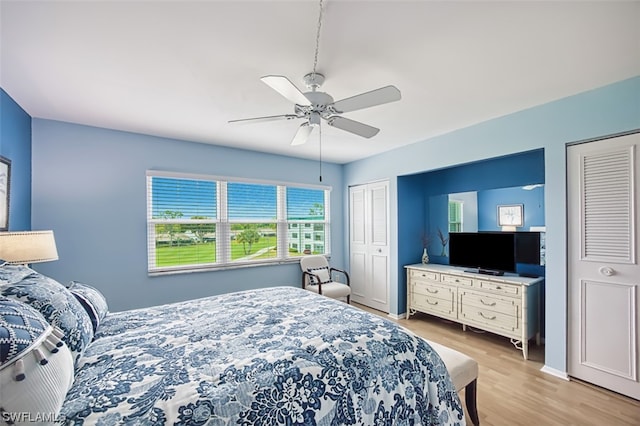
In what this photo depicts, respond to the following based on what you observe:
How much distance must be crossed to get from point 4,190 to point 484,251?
506cm

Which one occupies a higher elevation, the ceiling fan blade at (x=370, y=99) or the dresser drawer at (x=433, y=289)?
the ceiling fan blade at (x=370, y=99)

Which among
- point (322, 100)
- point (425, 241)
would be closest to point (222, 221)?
point (322, 100)

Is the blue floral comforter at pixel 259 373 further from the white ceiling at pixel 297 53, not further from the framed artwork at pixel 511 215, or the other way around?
the framed artwork at pixel 511 215

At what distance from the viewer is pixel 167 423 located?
102 centimetres

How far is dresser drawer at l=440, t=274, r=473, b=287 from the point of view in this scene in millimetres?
3576

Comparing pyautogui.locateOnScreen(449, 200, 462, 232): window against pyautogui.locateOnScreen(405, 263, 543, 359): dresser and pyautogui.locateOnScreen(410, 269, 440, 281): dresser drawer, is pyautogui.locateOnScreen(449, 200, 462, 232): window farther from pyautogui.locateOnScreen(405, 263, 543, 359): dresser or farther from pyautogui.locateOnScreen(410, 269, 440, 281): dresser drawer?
pyautogui.locateOnScreen(410, 269, 440, 281): dresser drawer

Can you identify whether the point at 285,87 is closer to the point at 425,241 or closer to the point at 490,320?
the point at 490,320

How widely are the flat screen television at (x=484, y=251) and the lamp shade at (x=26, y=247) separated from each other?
4475mm

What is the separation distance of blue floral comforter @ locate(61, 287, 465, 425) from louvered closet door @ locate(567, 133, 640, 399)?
5.76ft

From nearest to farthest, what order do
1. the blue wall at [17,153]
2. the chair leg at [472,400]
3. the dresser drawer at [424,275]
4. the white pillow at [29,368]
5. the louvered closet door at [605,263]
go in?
the white pillow at [29,368], the chair leg at [472,400], the louvered closet door at [605,263], the blue wall at [17,153], the dresser drawer at [424,275]

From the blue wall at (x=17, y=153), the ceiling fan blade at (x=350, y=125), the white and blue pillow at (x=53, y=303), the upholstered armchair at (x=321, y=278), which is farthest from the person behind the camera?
the upholstered armchair at (x=321, y=278)

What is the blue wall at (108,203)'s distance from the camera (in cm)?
304

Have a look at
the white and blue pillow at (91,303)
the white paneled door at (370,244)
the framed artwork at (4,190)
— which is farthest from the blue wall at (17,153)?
the white paneled door at (370,244)

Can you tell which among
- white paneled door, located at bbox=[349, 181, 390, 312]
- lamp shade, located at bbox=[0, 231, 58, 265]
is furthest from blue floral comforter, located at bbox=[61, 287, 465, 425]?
white paneled door, located at bbox=[349, 181, 390, 312]
